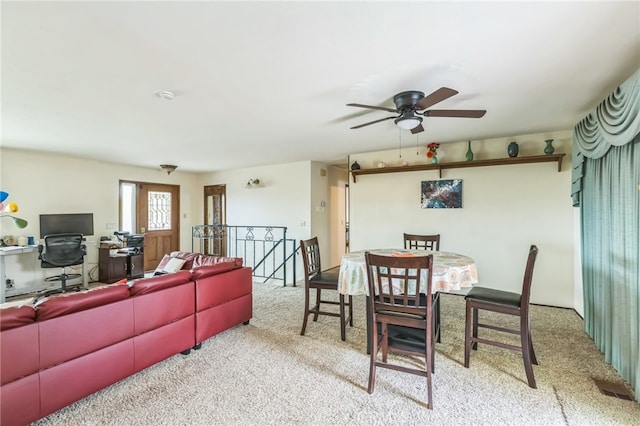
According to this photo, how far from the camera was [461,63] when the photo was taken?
209cm

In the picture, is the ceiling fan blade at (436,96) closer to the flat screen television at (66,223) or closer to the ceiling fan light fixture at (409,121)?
the ceiling fan light fixture at (409,121)

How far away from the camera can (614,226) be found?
2.40 metres

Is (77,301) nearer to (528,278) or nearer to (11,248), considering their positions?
(528,278)

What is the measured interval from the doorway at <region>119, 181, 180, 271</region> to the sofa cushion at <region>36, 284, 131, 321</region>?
4749mm

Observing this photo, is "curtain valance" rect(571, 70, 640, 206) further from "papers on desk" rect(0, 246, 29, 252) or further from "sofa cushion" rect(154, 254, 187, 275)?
"papers on desk" rect(0, 246, 29, 252)

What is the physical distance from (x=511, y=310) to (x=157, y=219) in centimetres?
705

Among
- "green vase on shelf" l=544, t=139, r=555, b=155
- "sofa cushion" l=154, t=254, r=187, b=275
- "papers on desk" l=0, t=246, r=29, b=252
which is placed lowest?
"sofa cushion" l=154, t=254, r=187, b=275

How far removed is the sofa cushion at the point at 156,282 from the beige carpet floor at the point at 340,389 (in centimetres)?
68

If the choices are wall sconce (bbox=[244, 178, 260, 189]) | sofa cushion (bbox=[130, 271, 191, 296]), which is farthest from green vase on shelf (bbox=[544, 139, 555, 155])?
wall sconce (bbox=[244, 178, 260, 189])

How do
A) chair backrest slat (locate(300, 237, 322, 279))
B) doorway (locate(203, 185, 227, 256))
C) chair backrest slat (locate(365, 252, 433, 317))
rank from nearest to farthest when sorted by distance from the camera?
chair backrest slat (locate(365, 252, 433, 317))
chair backrest slat (locate(300, 237, 322, 279))
doorway (locate(203, 185, 227, 256))

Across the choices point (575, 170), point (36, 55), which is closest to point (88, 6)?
point (36, 55)

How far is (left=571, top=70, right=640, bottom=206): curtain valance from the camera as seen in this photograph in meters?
1.96

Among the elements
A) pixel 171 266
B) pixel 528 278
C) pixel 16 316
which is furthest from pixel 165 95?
pixel 528 278

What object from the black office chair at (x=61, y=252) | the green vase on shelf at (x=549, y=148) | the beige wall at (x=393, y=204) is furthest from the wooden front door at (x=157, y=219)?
the green vase on shelf at (x=549, y=148)
